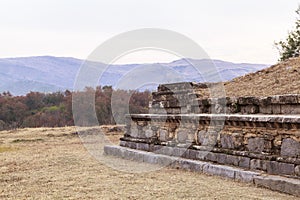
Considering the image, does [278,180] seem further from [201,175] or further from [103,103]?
[103,103]

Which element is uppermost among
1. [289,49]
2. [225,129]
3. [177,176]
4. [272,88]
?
[289,49]

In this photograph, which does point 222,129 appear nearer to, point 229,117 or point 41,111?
point 229,117

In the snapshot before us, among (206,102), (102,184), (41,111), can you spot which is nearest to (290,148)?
(102,184)

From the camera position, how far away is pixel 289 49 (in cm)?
1683

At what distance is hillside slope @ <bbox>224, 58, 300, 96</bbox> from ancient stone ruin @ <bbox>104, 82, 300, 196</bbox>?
A: 37.6 inches

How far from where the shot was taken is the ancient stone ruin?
5621 mm

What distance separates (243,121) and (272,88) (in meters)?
2.69

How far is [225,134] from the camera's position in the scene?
684 cm

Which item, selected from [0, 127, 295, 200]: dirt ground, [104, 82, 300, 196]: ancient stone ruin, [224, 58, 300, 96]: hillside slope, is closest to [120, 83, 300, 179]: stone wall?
[104, 82, 300, 196]: ancient stone ruin

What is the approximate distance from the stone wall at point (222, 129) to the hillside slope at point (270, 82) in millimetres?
944

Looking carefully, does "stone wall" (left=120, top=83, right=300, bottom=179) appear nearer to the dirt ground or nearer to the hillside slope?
the dirt ground

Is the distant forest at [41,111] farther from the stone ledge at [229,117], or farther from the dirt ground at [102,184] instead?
the dirt ground at [102,184]

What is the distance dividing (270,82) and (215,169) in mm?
3615

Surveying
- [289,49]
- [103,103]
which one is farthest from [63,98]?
[289,49]
